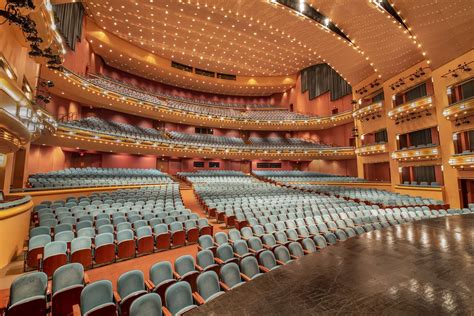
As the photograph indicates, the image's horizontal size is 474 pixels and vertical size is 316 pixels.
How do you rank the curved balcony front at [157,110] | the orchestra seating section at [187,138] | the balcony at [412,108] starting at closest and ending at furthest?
the balcony at [412,108] < the curved balcony front at [157,110] < the orchestra seating section at [187,138]

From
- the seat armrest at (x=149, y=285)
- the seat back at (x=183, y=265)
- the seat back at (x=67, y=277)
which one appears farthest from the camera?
the seat back at (x=183, y=265)

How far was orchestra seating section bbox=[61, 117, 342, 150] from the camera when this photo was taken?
12398 millimetres

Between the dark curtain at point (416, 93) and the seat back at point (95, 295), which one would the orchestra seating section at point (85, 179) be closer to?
the seat back at point (95, 295)

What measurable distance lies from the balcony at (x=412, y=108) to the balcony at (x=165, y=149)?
4.22 m

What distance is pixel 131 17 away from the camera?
40.0 ft

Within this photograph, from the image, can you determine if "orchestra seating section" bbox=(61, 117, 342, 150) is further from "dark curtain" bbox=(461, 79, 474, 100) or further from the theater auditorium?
"dark curtain" bbox=(461, 79, 474, 100)

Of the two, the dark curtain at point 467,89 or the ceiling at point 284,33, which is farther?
the dark curtain at point 467,89

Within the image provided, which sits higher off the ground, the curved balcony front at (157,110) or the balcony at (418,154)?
the curved balcony front at (157,110)

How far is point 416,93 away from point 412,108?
1.16m

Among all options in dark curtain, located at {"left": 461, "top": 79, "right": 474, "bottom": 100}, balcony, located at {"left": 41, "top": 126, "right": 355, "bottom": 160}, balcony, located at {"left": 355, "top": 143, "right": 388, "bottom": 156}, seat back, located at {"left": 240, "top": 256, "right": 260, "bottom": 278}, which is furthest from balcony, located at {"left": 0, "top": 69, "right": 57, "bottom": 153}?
balcony, located at {"left": 355, "top": 143, "right": 388, "bottom": 156}

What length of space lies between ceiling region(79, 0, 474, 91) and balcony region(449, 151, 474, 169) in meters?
3.60

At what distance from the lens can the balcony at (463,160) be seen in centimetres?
774

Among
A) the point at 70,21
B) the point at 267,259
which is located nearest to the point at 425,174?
the point at 267,259

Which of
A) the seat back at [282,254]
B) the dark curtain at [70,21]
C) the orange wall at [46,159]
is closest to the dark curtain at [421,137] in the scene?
the seat back at [282,254]
